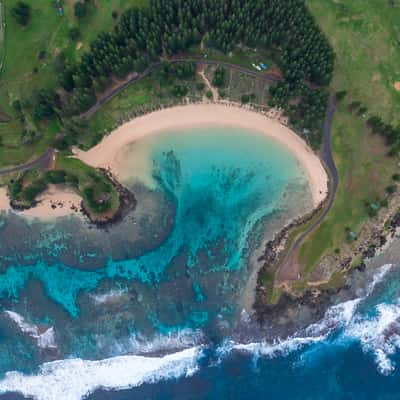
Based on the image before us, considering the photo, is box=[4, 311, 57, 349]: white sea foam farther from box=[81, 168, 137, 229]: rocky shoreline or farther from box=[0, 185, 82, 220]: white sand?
box=[81, 168, 137, 229]: rocky shoreline

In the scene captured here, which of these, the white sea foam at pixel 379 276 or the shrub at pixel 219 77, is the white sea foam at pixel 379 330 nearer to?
the white sea foam at pixel 379 276

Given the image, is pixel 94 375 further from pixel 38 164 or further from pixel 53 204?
pixel 38 164

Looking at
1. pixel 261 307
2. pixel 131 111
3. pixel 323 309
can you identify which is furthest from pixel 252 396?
pixel 131 111

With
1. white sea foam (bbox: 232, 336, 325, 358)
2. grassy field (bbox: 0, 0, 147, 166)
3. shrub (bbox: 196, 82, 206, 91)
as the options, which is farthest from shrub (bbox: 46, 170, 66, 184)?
white sea foam (bbox: 232, 336, 325, 358)

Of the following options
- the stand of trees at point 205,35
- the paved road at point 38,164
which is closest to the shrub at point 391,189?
the stand of trees at point 205,35

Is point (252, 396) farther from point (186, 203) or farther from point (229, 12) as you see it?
point (229, 12)
